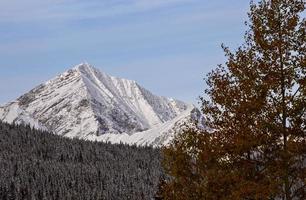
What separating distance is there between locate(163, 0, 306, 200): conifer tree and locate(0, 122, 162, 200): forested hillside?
10147 centimetres

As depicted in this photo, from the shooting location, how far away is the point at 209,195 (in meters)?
28.0

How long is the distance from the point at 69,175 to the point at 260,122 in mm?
131453

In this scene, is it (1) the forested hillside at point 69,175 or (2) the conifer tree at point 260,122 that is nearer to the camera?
(2) the conifer tree at point 260,122

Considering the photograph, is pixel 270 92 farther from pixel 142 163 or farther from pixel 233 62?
pixel 142 163

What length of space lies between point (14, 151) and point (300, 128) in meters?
168

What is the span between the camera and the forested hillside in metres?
133

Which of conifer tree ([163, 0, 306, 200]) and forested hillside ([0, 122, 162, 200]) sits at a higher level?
forested hillside ([0, 122, 162, 200])

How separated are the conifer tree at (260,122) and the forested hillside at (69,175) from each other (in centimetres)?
10147

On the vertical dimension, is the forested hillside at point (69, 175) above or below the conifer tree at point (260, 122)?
above

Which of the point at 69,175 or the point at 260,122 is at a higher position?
the point at 69,175

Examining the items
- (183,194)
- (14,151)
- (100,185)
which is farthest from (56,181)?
(183,194)

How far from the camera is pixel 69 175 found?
504ft

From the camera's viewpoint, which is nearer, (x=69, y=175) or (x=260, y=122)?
(x=260, y=122)

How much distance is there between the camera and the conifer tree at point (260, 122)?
2536 cm
